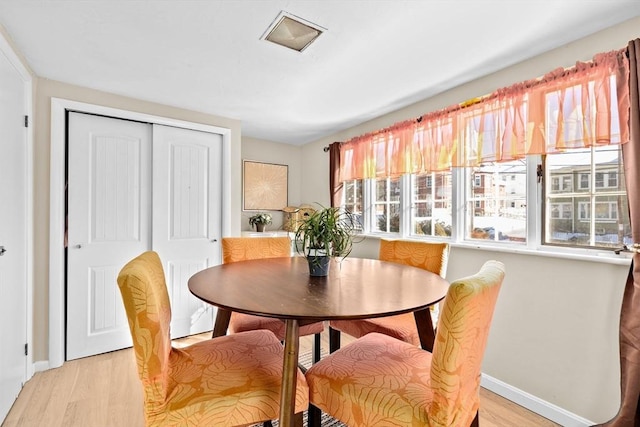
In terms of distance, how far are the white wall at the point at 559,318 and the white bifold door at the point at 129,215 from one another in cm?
246

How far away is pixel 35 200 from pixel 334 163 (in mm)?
2726

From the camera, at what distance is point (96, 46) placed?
6.21 feet

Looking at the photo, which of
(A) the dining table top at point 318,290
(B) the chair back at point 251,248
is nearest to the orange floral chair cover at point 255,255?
(B) the chair back at point 251,248

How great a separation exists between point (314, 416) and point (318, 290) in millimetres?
525

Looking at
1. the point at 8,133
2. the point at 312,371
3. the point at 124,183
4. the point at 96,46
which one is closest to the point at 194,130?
the point at 124,183

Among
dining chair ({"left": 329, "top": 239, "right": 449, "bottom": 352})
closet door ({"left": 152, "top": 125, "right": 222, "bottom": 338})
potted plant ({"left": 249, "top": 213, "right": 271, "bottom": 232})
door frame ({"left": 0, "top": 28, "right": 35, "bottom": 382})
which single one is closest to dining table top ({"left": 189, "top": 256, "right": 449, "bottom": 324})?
dining chair ({"left": 329, "top": 239, "right": 449, "bottom": 352})

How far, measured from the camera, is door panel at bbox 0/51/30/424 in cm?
173

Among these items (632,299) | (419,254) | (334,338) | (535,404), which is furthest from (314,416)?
(632,299)

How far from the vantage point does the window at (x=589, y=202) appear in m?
1.67

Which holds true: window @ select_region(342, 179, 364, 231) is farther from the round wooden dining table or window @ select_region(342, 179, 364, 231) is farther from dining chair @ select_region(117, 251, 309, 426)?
dining chair @ select_region(117, 251, 309, 426)

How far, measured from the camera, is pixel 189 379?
3.60 ft

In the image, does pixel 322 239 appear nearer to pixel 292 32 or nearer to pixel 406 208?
pixel 292 32

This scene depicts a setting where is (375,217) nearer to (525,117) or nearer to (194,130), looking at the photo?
(525,117)

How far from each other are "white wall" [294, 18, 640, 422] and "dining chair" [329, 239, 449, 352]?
1.62 feet
